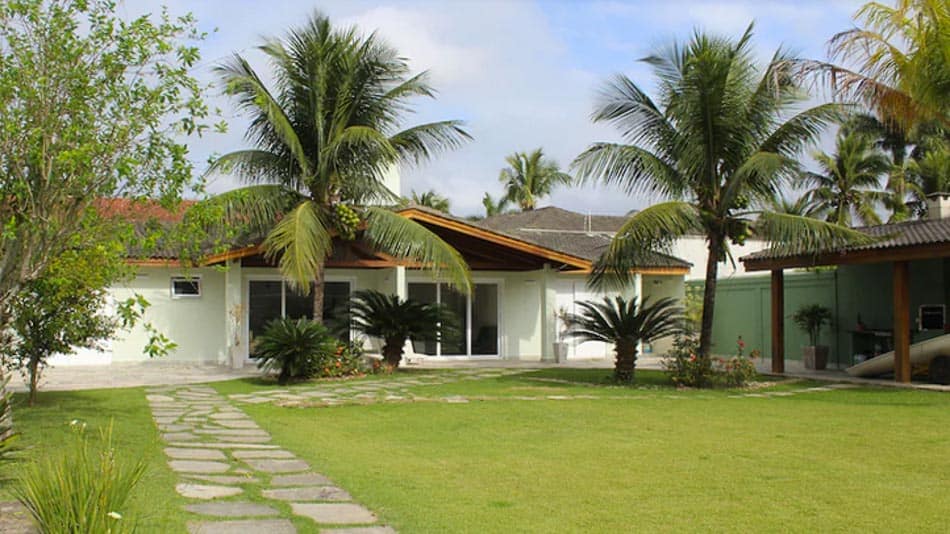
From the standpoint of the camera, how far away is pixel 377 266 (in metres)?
19.7

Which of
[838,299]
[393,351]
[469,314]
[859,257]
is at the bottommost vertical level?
[393,351]

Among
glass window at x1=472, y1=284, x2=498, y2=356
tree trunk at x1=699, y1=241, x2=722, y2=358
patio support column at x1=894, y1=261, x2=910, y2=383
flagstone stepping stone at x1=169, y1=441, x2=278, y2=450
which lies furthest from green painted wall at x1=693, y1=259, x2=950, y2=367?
flagstone stepping stone at x1=169, y1=441, x2=278, y2=450

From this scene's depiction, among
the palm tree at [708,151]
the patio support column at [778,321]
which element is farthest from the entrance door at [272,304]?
the patio support column at [778,321]

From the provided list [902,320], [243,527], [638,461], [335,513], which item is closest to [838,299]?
[902,320]

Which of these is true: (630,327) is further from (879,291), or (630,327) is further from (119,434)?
(119,434)

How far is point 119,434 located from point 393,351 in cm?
900

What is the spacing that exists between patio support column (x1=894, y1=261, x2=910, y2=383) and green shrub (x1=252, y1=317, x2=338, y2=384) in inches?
394

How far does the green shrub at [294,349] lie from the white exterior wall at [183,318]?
4.28 m

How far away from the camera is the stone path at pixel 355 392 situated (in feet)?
43.4

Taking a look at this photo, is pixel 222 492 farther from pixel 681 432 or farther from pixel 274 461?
pixel 681 432

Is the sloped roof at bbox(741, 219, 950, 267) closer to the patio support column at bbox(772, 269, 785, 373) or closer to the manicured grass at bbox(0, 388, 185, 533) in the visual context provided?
the patio support column at bbox(772, 269, 785, 373)

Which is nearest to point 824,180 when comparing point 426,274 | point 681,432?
point 426,274

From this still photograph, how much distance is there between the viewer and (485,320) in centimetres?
2208

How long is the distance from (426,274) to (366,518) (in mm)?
15499
